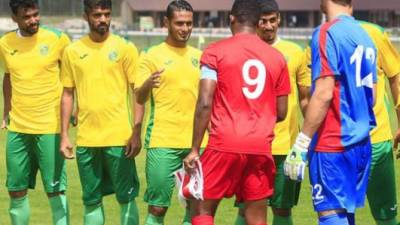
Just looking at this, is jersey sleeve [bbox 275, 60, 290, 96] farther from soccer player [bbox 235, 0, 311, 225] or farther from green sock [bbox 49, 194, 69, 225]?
green sock [bbox 49, 194, 69, 225]

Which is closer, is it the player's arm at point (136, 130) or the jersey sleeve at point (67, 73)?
the player's arm at point (136, 130)

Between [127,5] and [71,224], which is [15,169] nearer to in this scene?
[71,224]

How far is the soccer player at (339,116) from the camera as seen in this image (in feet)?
23.3

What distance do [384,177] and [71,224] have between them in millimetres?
3622

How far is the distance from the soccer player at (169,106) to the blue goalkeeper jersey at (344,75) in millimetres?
1952

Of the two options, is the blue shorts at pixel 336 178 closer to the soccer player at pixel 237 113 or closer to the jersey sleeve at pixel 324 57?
the soccer player at pixel 237 113

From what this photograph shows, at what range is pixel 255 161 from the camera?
755 centimetres

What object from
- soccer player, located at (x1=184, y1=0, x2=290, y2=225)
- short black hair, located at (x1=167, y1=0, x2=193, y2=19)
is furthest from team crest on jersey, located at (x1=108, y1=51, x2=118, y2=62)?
soccer player, located at (x1=184, y1=0, x2=290, y2=225)

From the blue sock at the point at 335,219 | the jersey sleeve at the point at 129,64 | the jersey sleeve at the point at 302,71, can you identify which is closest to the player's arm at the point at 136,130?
the jersey sleeve at the point at 129,64

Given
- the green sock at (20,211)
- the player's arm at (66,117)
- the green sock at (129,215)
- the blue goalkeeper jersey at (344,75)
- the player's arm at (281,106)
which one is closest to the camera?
the blue goalkeeper jersey at (344,75)

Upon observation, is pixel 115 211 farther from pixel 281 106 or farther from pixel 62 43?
pixel 281 106

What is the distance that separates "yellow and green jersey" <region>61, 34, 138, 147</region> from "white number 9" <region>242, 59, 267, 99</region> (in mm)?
1966

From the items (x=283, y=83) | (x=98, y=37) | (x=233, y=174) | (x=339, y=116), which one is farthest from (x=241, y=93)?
(x=98, y=37)

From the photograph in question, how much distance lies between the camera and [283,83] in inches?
305
